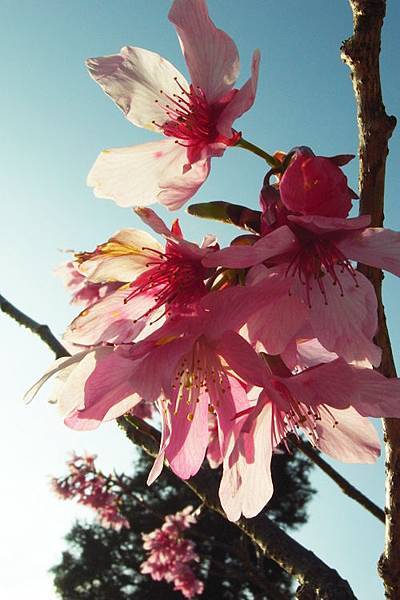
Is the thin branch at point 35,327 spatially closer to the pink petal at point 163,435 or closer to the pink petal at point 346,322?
the pink petal at point 163,435

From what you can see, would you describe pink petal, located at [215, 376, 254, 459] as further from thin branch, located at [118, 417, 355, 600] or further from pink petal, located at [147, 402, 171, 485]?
thin branch, located at [118, 417, 355, 600]

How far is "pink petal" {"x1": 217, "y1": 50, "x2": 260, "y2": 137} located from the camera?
0.83 m

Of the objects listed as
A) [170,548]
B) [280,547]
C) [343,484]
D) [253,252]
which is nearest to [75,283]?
[343,484]

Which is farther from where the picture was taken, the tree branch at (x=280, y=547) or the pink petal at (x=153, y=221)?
the tree branch at (x=280, y=547)

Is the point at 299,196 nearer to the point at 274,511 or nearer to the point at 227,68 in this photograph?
the point at 227,68

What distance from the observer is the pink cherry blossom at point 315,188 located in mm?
715

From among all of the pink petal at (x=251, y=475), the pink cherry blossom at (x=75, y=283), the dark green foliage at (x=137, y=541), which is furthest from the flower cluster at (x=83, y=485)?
the dark green foliage at (x=137, y=541)

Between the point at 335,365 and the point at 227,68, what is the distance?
492mm

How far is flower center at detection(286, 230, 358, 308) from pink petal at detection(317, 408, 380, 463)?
26 centimetres

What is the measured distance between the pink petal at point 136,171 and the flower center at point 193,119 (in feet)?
0.08

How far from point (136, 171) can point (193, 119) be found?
13cm

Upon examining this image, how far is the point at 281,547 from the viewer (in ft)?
4.52

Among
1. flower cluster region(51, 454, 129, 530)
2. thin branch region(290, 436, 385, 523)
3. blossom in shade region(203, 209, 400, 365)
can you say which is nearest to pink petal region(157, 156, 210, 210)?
blossom in shade region(203, 209, 400, 365)

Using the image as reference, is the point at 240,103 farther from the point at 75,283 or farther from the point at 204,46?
the point at 75,283
